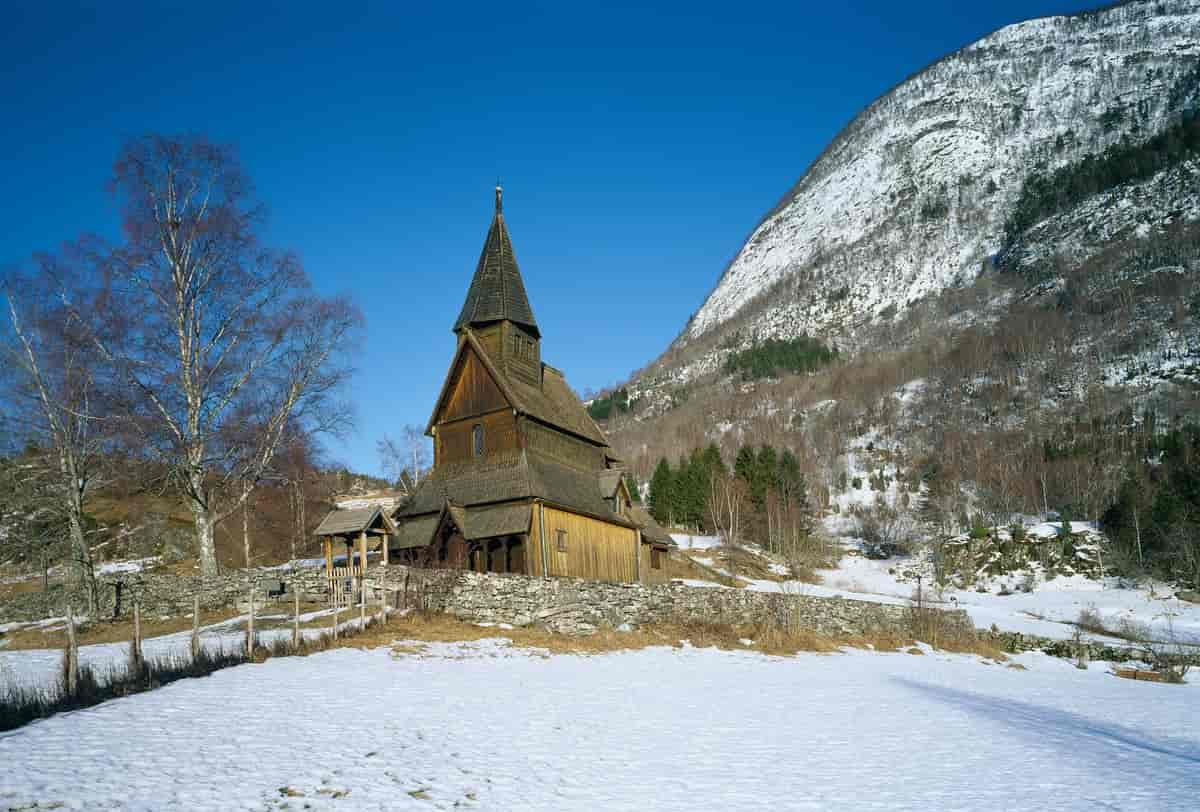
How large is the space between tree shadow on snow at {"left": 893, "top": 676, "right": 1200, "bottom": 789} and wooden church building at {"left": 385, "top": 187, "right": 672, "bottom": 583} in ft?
50.8

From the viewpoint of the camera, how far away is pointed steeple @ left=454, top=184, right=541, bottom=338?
119ft

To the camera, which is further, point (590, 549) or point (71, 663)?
point (590, 549)

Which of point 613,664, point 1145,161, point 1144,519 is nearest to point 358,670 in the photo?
point 613,664

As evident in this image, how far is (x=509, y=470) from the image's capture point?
1278 inches

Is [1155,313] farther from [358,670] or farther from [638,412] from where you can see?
[358,670]

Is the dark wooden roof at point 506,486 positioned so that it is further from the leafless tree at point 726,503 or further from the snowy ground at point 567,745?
the leafless tree at point 726,503

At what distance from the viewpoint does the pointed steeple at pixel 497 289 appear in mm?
36375

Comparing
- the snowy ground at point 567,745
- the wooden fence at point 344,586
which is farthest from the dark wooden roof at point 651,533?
the snowy ground at point 567,745

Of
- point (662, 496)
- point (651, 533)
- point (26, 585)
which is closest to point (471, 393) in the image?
point (651, 533)

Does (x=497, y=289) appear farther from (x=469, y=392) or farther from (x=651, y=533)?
(x=651, y=533)

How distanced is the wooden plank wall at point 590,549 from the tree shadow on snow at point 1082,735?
14977 mm

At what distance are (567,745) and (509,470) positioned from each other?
67.3 ft

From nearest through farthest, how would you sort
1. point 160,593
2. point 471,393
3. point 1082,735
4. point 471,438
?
point 1082,735 → point 160,593 → point 471,438 → point 471,393

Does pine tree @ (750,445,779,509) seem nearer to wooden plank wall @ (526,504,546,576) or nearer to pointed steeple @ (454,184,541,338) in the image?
pointed steeple @ (454,184,541,338)
